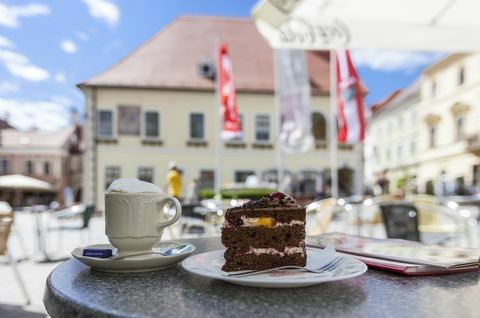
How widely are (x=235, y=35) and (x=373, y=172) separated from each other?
1124 inches

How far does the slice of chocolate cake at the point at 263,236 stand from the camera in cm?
89

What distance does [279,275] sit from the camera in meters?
0.81

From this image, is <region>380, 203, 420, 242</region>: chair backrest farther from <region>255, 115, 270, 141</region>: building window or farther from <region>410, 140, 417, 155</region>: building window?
<region>410, 140, 417, 155</region>: building window

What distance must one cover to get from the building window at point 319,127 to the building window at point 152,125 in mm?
8074

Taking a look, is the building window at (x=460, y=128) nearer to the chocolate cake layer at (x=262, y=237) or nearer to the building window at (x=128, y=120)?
the building window at (x=128, y=120)

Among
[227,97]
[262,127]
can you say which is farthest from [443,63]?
[227,97]

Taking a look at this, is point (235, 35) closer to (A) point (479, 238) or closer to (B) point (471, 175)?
(B) point (471, 175)

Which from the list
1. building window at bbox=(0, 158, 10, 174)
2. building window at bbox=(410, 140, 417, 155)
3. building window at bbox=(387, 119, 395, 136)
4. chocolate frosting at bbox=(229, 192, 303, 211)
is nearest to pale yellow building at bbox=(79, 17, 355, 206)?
building window at bbox=(410, 140, 417, 155)

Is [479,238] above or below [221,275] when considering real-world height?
below

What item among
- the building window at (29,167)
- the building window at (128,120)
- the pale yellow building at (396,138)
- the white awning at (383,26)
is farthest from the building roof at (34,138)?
the white awning at (383,26)

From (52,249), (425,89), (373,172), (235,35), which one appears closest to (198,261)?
(52,249)

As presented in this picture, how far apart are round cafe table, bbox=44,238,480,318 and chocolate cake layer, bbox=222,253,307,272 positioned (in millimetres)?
67

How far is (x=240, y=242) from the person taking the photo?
889 mm

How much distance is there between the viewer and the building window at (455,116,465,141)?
26.7m
